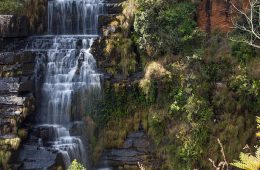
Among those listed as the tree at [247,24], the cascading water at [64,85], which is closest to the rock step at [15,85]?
the cascading water at [64,85]

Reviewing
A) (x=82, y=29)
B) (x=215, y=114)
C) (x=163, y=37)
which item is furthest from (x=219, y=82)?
(x=82, y=29)

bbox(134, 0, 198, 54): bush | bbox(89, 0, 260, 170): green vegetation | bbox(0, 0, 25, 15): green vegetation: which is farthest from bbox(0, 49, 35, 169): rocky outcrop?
bbox(134, 0, 198, 54): bush

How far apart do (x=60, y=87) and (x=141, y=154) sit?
4.91 metres

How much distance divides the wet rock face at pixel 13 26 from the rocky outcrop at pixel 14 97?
2.23 metres

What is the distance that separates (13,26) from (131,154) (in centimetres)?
948

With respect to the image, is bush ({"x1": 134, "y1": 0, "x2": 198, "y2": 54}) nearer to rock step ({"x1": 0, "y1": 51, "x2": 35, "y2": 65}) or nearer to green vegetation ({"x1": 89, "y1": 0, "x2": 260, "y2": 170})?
green vegetation ({"x1": 89, "y1": 0, "x2": 260, "y2": 170})

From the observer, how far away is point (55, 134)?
17.2 m

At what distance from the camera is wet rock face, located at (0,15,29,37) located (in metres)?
20.6

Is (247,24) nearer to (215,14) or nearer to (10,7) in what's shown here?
(215,14)

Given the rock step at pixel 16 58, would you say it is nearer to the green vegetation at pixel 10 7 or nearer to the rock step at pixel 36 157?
the green vegetation at pixel 10 7

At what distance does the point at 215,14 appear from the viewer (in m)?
18.8

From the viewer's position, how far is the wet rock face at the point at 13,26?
20603mm

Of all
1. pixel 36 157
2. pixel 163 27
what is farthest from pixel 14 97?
pixel 163 27

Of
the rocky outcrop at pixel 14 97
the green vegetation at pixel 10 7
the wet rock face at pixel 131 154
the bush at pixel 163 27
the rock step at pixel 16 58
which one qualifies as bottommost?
the wet rock face at pixel 131 154
